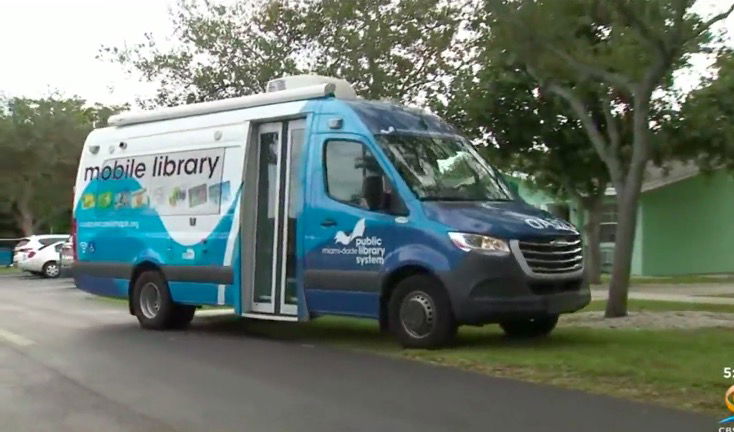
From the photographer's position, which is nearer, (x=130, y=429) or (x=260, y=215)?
(x=130, y=429)

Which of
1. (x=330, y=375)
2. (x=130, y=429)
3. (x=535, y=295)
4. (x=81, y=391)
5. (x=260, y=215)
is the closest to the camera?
(x=130, y=429)

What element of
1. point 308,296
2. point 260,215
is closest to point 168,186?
point 260,215

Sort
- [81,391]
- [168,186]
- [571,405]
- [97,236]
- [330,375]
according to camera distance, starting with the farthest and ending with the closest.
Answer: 1. [97,236]
2. [168,186]
3. [330,375]
4. [81,391]
5. [571,405]

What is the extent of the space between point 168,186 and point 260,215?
69.8 inches

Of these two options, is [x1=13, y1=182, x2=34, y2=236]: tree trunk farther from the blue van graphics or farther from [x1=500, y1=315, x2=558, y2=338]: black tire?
[x1=500, y1=315, x2=558, y2=338]: black tire

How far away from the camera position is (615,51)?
1354cm

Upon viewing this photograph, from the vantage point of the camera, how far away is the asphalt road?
23.6 ft

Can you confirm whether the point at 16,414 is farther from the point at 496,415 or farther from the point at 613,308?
the point at 613,308

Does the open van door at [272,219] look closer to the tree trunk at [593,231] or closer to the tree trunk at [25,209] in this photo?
the tree trunk at [593,231]

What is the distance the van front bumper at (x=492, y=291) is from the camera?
10.1 meters

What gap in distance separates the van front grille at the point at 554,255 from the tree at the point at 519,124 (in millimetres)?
5723

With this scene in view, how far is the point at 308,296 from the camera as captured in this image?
11.5 meters

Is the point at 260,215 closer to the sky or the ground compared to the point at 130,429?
closer to the sky

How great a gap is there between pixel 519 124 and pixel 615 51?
16.5ft
